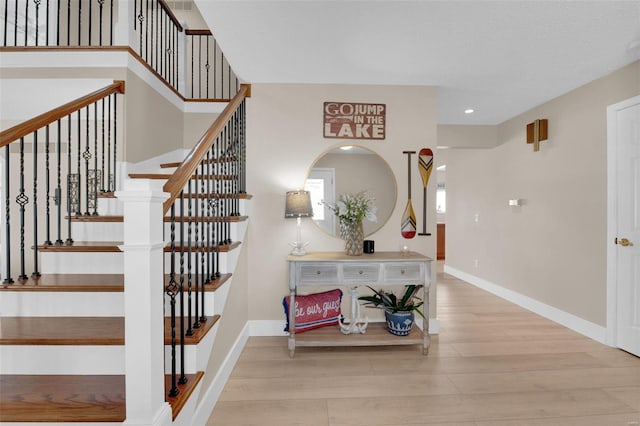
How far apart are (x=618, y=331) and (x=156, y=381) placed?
3.72 m

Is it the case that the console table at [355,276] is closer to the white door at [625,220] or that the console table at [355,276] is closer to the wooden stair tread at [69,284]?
the wooden stair tread at [69,284]

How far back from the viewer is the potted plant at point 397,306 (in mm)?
2715

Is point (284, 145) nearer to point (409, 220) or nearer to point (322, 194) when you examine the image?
point (322, 194)

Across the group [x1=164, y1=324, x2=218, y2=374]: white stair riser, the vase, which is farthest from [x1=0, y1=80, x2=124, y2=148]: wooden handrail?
the vase

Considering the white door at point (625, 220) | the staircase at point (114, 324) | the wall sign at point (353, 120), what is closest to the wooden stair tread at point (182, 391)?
the staircase at point (114, 324)

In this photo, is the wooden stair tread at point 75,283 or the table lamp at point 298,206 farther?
the table lamp at point 298,206

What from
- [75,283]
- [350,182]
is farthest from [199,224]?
[350,182]

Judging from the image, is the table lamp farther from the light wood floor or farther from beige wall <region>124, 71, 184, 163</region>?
beige wall <region>124, 71, 184, 163</region>

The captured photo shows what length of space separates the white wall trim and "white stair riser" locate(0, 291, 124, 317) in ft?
2.35

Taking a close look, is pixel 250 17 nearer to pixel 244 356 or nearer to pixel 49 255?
pixel 49 255

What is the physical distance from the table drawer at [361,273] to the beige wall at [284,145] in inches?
23.1

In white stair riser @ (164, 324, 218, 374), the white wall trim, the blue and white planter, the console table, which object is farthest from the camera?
the blue and white planter

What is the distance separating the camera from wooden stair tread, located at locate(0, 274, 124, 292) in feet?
5.83

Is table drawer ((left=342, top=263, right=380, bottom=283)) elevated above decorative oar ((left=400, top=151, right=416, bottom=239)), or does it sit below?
below
